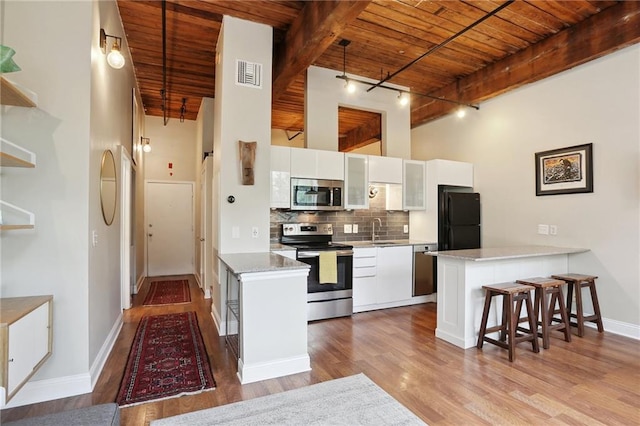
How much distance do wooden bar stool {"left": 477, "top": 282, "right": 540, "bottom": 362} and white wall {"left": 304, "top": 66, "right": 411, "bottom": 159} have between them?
2.73m

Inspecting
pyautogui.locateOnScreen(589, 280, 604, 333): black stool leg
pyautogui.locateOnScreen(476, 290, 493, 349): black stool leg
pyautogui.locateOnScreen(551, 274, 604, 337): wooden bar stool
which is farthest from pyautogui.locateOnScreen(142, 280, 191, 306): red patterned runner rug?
pyautogui.locateOnScreen(589, 280, 604, 333): black stool leg

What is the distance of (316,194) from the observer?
168 inches

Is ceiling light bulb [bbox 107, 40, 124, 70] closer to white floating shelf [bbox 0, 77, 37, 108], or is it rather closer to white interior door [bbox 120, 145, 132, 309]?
white floating shelf [bbox 0, 77, 37, 108]

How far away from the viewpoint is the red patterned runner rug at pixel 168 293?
482 cm

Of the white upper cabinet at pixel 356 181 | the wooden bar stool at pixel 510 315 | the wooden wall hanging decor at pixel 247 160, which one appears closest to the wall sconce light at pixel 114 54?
the wooden wall hanging decor at pixel 247 160

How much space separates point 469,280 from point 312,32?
2833mm

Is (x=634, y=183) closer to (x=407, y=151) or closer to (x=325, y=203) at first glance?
(x=407, y=151)

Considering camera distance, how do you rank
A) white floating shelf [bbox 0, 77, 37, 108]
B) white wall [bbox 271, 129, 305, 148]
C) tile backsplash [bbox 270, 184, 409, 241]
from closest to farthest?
white floating shelf [bbox 0, 77, 37, 108] < tile backsplash [bbox 270, 184, 409, 241] < white wall [bbox 271, 129, 305, 148]

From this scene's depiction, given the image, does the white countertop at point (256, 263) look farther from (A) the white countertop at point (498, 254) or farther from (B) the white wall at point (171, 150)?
(B) the white wall at point (171, 150)

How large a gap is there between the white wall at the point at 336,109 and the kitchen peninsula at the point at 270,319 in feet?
7.93

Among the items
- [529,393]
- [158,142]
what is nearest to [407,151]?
[529,393]

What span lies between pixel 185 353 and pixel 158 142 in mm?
5138

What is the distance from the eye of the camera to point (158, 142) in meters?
6.76

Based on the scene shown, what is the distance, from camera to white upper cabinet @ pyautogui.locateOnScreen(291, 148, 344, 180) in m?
4.12
